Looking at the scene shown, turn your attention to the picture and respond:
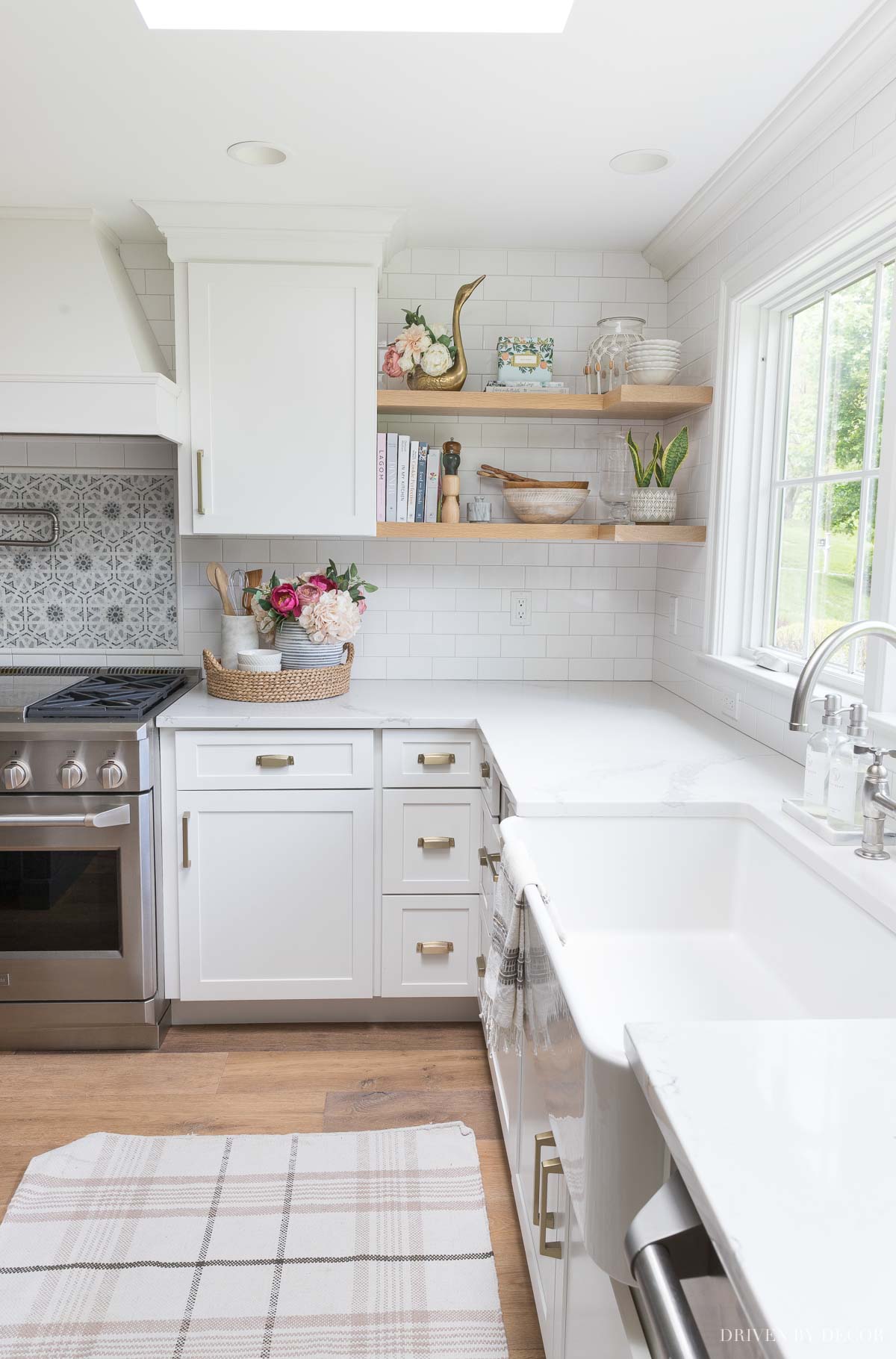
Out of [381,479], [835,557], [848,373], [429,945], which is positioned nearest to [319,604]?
[381,479]

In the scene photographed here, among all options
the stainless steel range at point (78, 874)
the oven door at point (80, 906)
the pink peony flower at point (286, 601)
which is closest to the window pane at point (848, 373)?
the pink peony flower at point (286, 601)

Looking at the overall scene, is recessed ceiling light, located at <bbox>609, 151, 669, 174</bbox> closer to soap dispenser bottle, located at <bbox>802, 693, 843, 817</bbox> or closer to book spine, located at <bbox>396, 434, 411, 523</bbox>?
book spine, located at <bbox>396, 434, 411, 523</bbox>

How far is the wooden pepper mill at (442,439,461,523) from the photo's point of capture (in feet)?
9.78

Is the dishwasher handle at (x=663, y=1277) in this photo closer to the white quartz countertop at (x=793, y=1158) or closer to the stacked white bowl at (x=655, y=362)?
the white quartz countertop at (x=793, y=1158)

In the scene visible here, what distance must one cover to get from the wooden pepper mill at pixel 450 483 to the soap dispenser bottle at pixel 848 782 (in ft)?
5.18

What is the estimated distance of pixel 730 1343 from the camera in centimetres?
74

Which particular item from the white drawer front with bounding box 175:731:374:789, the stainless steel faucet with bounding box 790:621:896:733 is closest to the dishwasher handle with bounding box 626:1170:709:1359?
the stainless steel faucet with bounding box 790:621:896:733

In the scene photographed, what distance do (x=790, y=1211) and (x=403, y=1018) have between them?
2245mm

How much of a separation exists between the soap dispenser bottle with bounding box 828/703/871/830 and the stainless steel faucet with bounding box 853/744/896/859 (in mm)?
52

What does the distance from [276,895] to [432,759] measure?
581 millimetres

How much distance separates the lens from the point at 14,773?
251cm

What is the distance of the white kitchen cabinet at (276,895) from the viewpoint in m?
2.67

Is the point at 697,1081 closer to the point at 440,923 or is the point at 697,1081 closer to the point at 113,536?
the point at 440,923

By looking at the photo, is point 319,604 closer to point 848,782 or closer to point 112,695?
point 112,695
